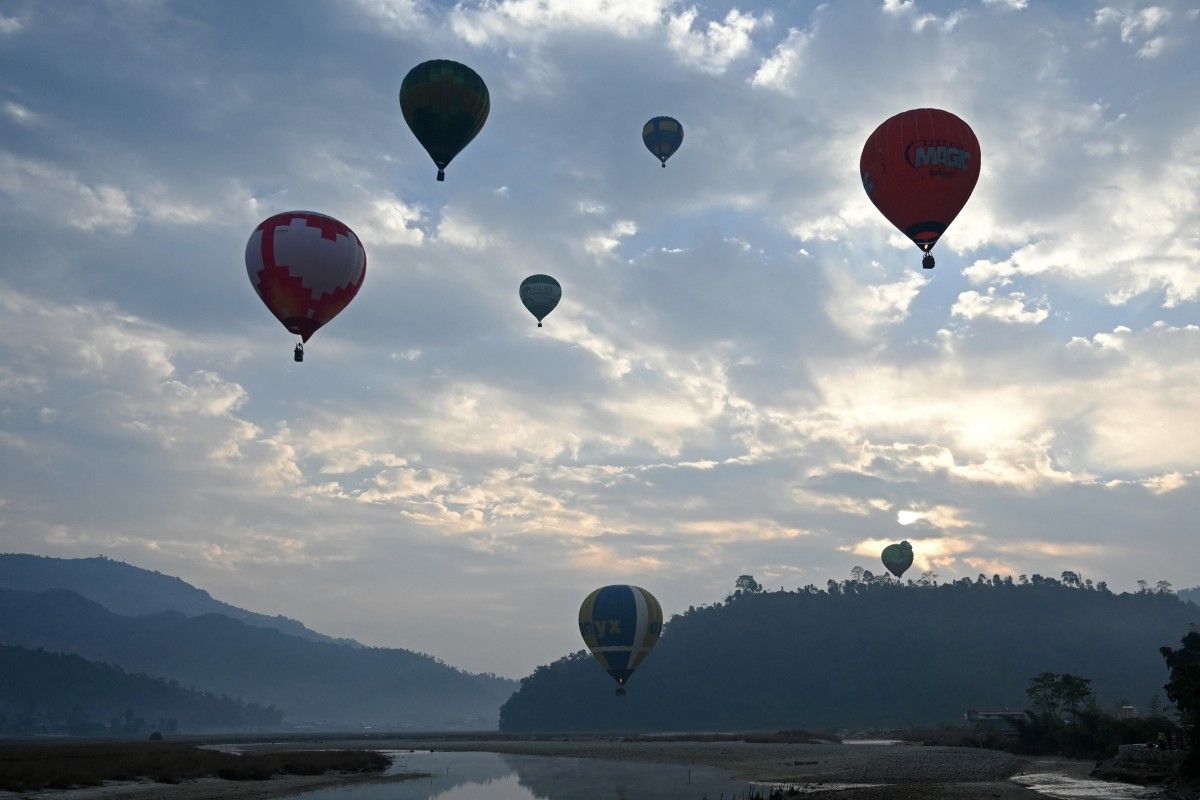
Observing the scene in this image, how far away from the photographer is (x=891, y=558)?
565 feet

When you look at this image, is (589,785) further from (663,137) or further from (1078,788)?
(663,137)

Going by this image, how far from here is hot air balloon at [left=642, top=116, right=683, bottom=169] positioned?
88.9m

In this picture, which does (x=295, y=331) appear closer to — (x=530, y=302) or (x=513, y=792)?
(x=513, y=792)

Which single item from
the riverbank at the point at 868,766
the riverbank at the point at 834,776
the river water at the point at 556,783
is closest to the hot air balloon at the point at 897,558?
the riverbank at the point at 868,766

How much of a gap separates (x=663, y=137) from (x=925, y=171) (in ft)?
141

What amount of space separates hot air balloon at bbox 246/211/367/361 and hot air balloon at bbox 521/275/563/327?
30.5 meters

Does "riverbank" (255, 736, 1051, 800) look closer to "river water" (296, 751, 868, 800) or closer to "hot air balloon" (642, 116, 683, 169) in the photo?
"river water" (296, 751, 868, 800)

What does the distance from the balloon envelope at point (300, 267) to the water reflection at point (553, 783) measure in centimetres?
2297

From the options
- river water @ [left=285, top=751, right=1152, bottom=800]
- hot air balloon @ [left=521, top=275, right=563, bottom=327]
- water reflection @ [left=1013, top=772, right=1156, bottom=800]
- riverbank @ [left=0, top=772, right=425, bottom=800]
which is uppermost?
hot air balloon @ [left=521, top=275, right=563, bottom=327]

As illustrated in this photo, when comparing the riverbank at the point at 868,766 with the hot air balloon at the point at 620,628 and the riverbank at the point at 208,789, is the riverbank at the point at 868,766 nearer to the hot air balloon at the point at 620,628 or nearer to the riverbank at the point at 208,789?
the hot air balloon at the point at 620,628

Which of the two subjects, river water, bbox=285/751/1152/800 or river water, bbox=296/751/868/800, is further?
river water, bbox=296/751/868/800

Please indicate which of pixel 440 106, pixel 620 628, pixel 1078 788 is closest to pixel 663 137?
pixel 440 106

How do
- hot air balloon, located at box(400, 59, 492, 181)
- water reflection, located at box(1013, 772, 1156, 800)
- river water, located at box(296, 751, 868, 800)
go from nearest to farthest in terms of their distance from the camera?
1. water reflection, located at box(1013, 772, 1156, 800)
2. river water, located at box(296, 751, 868, 800)
3. hot air balloon, located at box(400, 59, 492, 181)

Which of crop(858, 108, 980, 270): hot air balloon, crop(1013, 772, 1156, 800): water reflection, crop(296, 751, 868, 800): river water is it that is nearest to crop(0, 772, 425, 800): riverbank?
crop(296, 751, 868, 800): river water
